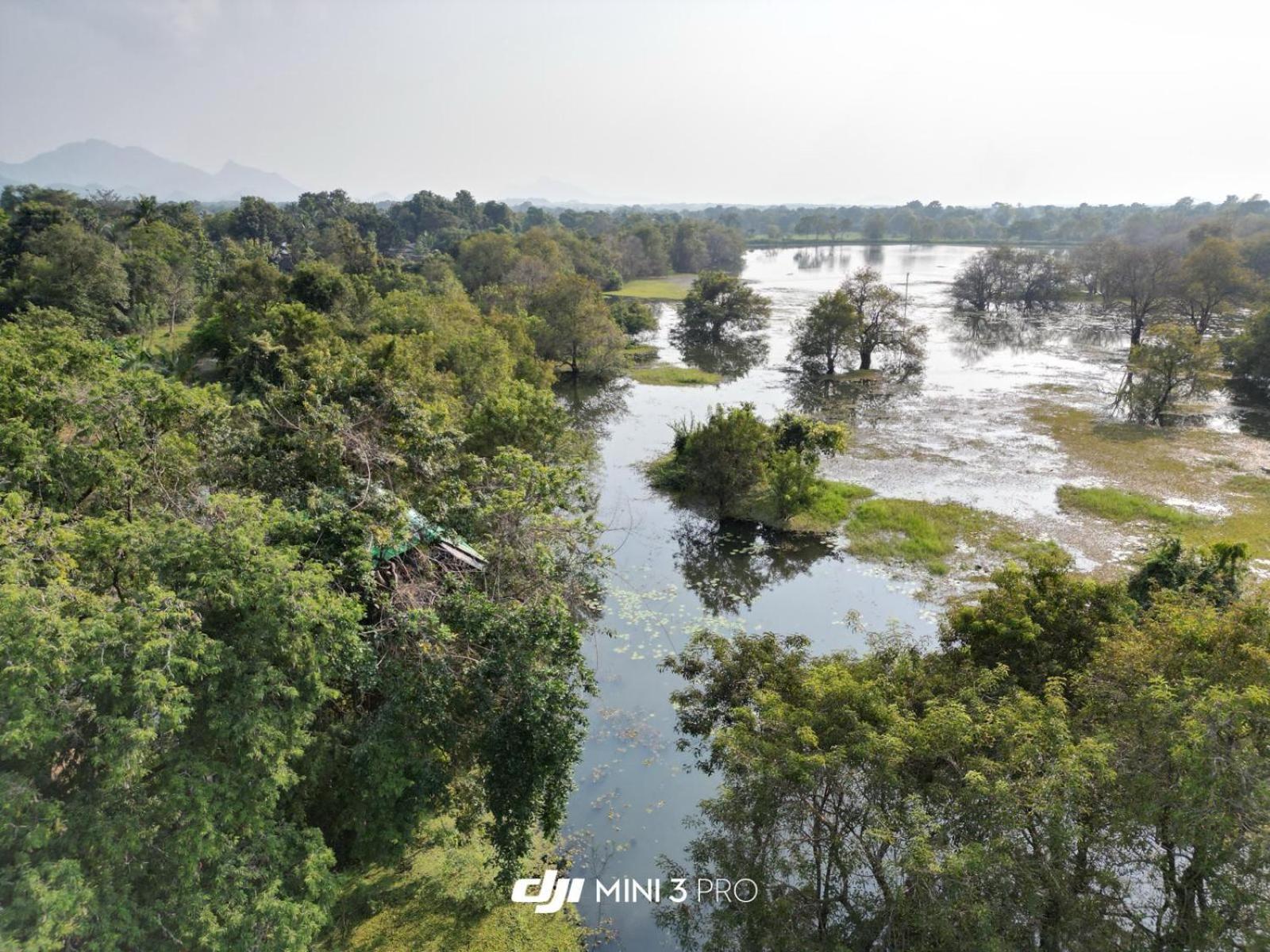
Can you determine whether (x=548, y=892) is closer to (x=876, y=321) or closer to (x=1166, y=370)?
(x=1166, y=370)

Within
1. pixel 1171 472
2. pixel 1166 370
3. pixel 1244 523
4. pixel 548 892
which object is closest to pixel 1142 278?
pixel 1166 370

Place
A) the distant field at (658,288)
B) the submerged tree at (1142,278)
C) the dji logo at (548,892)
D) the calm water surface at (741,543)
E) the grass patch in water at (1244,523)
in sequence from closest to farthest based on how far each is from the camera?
the dji logo at (548,892)
the calm water surface at (741,543)
the grass patch in water at (1244,523)
the submerged tree at (1142,278)
the distant field at (658,288)

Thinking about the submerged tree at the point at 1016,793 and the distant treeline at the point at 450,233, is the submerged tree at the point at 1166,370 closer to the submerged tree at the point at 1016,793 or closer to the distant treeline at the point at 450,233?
the submerged tree at the point at 1016,793

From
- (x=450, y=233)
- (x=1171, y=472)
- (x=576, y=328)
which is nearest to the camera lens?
(x=1171, y=472)
